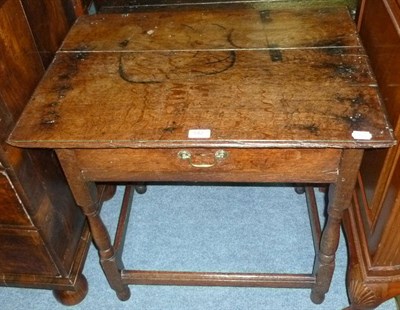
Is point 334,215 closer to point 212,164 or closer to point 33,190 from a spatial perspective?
point 212,164

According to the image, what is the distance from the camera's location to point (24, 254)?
133cm

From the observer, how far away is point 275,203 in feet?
5.97

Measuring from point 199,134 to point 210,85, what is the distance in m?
0.18

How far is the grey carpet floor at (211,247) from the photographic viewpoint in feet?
5.03

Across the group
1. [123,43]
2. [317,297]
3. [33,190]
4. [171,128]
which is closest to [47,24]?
[123,43]

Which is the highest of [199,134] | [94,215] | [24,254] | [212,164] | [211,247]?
[199,134]

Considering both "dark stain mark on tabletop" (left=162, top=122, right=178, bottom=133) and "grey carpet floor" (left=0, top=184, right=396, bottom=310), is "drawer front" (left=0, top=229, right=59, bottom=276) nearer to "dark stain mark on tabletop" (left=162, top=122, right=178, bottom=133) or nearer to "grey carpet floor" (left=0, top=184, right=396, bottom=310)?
"grey carpet floor" (left=0, top=184, right=396, bottom=310)

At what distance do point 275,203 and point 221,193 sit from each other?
0.23 m

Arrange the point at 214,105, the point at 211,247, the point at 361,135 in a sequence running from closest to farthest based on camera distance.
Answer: the point at 361,135, the point at 214,105, the point at 211,247

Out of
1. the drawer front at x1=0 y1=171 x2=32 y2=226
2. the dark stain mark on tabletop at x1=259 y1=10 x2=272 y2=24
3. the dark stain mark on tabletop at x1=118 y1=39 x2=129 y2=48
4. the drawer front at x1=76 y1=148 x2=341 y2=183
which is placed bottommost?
the drawer front at x1=0 y1=171 x2=32 y2=226

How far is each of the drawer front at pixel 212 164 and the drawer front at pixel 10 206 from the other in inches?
7.8

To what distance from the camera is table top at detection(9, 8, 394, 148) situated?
3.16 feet

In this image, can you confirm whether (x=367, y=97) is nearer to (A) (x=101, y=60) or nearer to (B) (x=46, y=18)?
(A) (x=101, y=60)

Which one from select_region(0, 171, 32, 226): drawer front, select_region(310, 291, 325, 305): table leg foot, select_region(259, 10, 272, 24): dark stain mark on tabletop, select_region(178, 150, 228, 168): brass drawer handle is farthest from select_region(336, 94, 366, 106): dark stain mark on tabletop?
select_region(0, 171, 32, 226): drawer front
